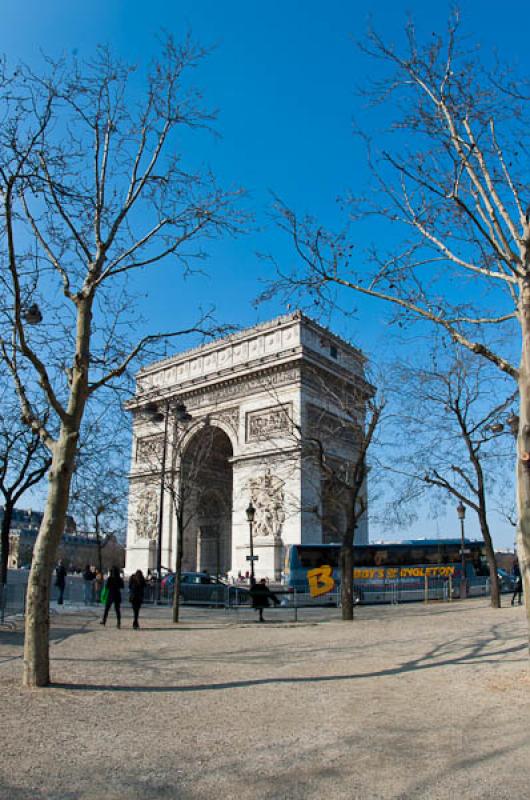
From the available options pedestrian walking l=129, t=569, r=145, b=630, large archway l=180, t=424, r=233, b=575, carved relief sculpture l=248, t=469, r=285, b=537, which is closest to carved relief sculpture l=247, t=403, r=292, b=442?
carved relief sculpture l=248, t=469, r=285, b=537

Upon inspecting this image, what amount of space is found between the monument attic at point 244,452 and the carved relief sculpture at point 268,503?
2.0 inches

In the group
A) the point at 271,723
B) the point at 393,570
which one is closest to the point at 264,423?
the point at 393,570

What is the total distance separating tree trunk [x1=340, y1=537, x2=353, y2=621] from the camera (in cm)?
1658

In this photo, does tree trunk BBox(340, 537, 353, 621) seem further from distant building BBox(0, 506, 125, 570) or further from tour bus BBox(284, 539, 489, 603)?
distant building BBox(0, 506, 125, 570)

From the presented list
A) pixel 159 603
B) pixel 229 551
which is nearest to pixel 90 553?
pixel 229 551

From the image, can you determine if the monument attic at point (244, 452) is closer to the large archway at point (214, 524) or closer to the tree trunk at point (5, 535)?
the large archway at point (214, 524)

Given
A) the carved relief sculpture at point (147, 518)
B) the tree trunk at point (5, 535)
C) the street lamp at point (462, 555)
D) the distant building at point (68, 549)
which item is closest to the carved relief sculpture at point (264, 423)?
the carved relief sculpture at point (147, 518)

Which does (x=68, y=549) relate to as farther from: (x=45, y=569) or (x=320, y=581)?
(x=45, y=569)

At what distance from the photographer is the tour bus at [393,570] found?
24969 millimetres

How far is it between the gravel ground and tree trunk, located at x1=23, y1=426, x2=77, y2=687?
30cm

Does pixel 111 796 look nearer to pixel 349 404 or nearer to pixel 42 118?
pixel 42 118

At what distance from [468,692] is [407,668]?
1.64m

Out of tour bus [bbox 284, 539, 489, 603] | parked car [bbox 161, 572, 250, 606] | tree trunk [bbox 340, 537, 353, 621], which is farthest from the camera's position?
tour bus [bbox 284, 539, 489, 603]

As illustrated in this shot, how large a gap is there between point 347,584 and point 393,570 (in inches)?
406
